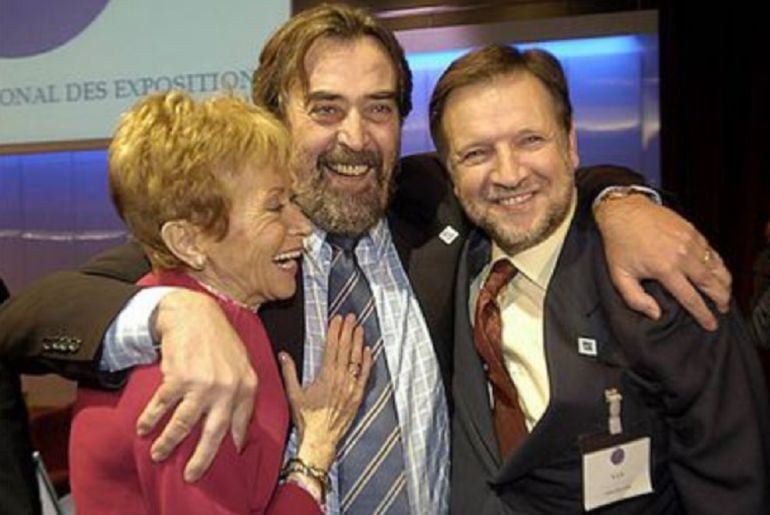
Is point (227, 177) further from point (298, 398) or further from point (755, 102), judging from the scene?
point (755, 102)

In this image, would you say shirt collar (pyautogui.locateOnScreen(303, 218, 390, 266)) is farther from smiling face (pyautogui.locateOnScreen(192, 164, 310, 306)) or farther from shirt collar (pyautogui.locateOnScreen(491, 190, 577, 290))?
smiling face (pyautogui.locateOnScreen(192, 164, 310, 306))

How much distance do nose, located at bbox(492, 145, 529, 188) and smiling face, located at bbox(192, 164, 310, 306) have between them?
0.44 metres

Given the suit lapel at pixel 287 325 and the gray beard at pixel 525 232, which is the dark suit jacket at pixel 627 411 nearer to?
the gray beard at pixel 525 232

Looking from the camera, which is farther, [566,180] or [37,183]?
[37,183]

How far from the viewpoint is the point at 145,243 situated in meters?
1.34

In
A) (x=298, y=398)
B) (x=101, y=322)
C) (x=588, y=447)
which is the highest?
(x=101, y=322)

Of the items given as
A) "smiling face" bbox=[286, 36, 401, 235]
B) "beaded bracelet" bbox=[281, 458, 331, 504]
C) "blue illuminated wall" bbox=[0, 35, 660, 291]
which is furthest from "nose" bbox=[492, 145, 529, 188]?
"blue illuminated wall" bbox=[0, 35, 660, 291]

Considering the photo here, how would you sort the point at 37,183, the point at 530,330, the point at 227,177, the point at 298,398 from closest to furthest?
the point at 227,177 < the point at 298,398 < the point at 530,330 < the point at 37,183

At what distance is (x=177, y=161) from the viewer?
4.20 ft

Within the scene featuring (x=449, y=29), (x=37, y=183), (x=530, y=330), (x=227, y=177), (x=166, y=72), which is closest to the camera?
(x=227, y=177)

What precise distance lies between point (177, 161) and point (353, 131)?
1.93 feet

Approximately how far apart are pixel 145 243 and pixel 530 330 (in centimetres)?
71

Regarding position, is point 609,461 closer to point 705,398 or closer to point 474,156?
point 705,398

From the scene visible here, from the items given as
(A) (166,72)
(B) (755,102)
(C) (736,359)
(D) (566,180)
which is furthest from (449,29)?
(C) (736,359)
